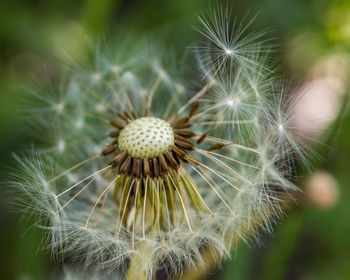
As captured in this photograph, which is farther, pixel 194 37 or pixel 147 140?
pixel 194 37

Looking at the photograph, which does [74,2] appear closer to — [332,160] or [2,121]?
[2,121]

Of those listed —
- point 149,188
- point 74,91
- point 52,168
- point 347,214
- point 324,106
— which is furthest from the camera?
point 324,106

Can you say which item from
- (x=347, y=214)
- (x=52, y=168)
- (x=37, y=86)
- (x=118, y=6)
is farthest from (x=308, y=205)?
(x=118, y=6)

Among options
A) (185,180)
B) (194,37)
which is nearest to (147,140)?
(185,180)

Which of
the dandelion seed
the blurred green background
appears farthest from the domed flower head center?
the blurred green background

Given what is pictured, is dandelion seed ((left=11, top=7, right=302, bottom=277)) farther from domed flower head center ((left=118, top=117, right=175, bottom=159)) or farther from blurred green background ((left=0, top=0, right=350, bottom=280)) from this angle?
blurred green background ((left=0, top=0, right=350, bottom=280))

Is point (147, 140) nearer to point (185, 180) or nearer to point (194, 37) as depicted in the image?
point (185, 180)

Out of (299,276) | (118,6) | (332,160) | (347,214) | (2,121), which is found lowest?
(299,276)
